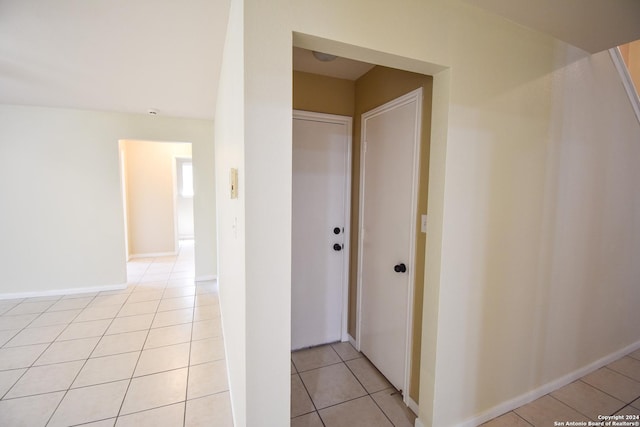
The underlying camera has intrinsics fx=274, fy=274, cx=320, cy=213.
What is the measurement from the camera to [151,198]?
565 centimetres

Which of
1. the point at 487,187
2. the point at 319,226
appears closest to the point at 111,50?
the point at 319,226

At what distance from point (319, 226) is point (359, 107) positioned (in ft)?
3.58

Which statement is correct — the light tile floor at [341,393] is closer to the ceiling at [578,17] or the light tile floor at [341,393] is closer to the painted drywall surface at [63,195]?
the ceiling at [578,17]

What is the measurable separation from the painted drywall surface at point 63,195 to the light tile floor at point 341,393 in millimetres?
3229

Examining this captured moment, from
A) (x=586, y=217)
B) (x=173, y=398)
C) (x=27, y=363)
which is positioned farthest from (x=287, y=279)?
(x=27, y=363)

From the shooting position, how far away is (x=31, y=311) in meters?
3.15

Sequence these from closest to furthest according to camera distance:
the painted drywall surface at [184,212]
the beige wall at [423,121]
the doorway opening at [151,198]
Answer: the beige wall at [423,121] → the doorway opening at [151,198] → the painted drywall surface at [184,212]

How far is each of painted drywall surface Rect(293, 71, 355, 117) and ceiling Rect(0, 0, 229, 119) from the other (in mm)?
642

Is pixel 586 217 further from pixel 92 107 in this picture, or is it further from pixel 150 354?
pixel 92 107

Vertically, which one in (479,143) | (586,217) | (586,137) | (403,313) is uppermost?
(586,137)

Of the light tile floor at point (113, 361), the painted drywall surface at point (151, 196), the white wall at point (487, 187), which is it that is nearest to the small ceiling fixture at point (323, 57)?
the white wall at point (487, 187)

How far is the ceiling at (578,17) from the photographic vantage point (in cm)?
137

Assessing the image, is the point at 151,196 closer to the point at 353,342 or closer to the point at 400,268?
the point at 353,342

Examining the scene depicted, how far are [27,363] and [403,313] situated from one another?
119 inches
